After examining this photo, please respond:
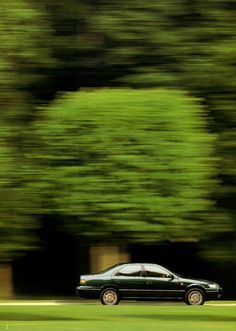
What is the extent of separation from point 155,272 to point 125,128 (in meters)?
10.8

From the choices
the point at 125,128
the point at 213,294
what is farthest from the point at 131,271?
the point at 125,128

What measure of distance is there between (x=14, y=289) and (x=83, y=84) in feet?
44.9

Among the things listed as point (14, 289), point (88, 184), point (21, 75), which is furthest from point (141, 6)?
point (14, 289)

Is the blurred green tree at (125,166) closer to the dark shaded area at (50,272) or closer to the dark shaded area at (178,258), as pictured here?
the dark shaded area at (178,258)

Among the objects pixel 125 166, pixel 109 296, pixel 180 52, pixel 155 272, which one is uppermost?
pixel 180 52

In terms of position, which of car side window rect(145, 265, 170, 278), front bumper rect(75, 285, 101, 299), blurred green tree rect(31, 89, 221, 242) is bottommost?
front bumper rect(75, 285, 101, 299)

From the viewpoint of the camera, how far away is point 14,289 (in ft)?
107

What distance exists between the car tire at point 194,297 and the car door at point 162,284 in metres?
0.24

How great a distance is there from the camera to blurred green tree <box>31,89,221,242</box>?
682 inches
